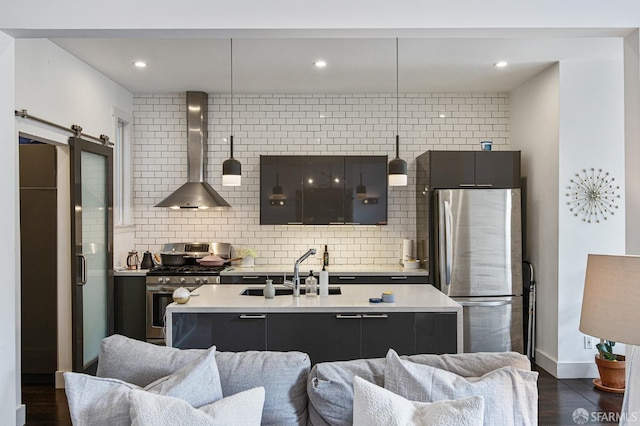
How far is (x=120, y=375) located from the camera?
88.4 inches

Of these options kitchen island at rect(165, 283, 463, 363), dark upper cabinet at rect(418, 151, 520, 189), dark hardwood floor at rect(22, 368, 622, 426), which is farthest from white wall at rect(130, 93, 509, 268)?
kitchen island at rect(165, 283, 463, 363)

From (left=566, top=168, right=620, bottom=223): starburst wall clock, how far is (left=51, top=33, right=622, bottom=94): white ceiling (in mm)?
1124

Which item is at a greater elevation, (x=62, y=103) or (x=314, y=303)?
(x=62, y=103)

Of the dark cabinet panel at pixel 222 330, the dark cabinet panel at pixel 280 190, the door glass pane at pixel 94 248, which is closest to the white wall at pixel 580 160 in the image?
the dark cabinet panel at pixel 280 190

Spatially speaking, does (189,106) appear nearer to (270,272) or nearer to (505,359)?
(270,272)

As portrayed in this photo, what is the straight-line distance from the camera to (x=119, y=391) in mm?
2014

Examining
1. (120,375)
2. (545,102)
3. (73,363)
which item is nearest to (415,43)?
(545,102)

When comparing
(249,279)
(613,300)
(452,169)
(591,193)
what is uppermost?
(452,169)

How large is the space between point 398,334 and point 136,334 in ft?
10.9

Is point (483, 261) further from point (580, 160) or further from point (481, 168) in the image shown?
point (580, 160)

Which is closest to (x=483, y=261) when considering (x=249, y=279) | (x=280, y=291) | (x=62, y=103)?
(x=280, y=291)

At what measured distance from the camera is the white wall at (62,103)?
4172 mm

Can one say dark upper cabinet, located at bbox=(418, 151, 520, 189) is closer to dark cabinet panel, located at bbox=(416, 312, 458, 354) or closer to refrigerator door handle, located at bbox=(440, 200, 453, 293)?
refrigerator door handle, located at bbox=(440, 200, 453, 293)

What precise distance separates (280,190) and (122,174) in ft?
6.39
